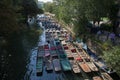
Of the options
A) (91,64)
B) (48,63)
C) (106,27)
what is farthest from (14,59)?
(106,27)

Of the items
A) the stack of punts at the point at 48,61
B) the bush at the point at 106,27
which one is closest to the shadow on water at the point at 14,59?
the stack of punts at the point at 48,61

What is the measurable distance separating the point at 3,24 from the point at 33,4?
101ft

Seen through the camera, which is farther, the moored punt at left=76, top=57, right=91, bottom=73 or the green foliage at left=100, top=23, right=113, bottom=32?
the green foliage at left=100, top=23, right=113, bottom=32

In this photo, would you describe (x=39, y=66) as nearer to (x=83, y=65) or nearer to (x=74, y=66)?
(x=74, y=66)

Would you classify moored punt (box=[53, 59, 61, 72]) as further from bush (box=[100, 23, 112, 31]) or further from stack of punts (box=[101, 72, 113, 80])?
bush (box=[100, 23, 112, 31])

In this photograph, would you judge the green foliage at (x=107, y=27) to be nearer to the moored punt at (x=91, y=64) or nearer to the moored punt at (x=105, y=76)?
the moored punt at (x=91, y=64)

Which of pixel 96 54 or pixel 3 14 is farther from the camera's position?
pixel 96 54

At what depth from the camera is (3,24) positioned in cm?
2780

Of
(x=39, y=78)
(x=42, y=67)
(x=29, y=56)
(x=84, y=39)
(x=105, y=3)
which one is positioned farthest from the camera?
(x=84, y=39)

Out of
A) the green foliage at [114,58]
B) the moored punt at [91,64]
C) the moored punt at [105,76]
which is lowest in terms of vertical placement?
the moored punt at [91,64]

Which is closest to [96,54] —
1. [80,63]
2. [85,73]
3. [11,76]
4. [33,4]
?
[80,63]

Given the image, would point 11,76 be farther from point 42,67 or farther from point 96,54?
point 96,54

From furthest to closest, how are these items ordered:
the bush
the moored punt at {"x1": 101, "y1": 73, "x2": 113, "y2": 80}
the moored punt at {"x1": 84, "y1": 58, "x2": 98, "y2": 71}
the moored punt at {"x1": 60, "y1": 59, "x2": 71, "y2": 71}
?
1. the bush
2. the moored punt at {"x1": 60, "y1": 59, "x2": 71, "y2": 71}
3. the moored punt at {"x1": 84, "y1": 58, "x2": 98, "y2": 71}
4. the moored punt at {"x1": 101, "y1": 73, "x2": 113, "y2": 80}

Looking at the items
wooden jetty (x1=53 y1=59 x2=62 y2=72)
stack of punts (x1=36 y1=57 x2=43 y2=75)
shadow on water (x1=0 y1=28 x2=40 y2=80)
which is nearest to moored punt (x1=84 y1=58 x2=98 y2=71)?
wooden jetty (x1=53 y1=59 x2=62 y2=72)
